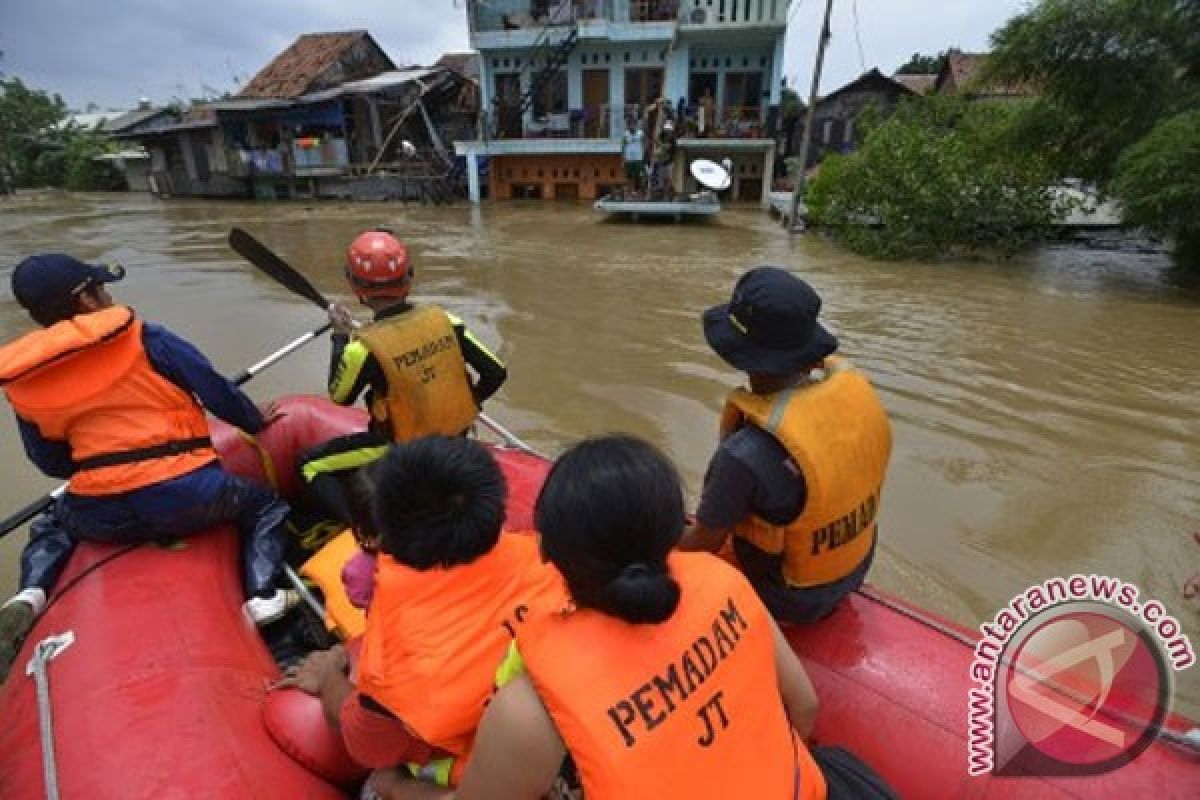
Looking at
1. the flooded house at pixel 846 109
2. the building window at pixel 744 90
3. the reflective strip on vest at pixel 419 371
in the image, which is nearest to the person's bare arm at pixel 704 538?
the reflective strip on vest at pixel 419 371

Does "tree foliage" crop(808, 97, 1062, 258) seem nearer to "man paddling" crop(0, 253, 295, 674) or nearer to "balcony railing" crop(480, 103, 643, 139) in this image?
"balcony railing" crop(480, 103, 643, 139)

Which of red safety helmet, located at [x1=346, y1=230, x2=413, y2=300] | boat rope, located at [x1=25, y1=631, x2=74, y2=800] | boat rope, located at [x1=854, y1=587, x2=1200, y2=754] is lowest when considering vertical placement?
boat rope, located at [x1=25, y1=631, x2=74, y2=800]

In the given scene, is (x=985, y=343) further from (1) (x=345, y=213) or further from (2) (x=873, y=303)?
(1) (x=345, y=213)

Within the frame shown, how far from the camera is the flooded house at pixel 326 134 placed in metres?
20.1

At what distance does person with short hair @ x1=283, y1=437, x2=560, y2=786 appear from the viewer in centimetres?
119

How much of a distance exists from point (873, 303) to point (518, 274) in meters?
4.84

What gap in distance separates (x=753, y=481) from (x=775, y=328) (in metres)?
0.36

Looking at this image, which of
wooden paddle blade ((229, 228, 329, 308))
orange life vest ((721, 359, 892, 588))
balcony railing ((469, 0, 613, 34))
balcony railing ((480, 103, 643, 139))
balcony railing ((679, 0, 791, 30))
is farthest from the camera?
balcony railing ((469, 0, 613, 34))

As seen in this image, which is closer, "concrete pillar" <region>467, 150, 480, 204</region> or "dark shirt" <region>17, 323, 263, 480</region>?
"dark shirt" <region>17, 323, 263, 480</region>

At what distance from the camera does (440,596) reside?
1238 mm

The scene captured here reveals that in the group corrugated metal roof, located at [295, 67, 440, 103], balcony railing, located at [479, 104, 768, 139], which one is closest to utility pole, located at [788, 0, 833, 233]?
balcony railing, located at [479, 104, 768, 139]

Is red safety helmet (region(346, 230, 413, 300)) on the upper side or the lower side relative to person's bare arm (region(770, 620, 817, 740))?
upper

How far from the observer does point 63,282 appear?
2102 mm

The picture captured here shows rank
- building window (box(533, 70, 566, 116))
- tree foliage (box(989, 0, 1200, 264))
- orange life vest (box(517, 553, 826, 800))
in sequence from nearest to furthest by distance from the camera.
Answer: orange life vest (box(517, 553, 826, 800)), tree foliage (box(989, 0, 1200, 264)), building window (box(533, 70, 566, 116))
